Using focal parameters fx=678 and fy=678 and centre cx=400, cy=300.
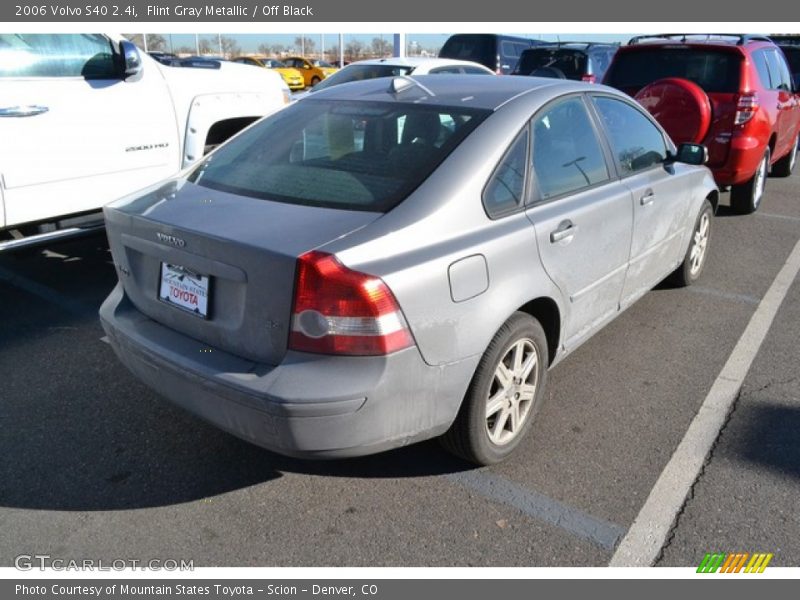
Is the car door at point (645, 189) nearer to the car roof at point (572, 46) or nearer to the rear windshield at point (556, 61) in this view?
the rear windshield at point (556, 61)

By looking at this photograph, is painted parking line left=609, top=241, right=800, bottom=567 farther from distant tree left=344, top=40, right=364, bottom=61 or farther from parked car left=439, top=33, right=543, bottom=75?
distant tree left=344, top=40, right=364, bottom=61

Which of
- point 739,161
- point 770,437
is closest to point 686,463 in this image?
point 770,437

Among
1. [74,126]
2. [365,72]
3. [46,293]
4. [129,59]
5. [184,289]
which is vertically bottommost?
[46,293]

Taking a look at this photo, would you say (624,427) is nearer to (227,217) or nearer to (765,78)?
(227,217)

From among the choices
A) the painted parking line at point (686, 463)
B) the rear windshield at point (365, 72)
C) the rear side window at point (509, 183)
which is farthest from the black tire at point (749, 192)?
the rear side window at point (509, 183)

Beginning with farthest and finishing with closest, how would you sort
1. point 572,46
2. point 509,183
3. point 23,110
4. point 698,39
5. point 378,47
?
point 378,47 → point 572,46 → point 698,39 → point 23,110 → point 509,183

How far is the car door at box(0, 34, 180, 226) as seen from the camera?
415 centimetres

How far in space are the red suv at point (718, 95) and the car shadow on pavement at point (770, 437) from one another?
12.7 ft

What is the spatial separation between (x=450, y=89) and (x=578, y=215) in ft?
2.89

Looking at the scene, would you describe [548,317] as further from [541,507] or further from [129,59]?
[129,59]

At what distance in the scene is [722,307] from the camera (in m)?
4.87

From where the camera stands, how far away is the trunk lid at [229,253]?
7.74ft

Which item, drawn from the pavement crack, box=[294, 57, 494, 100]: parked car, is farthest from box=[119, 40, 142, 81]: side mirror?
box=[294, 57, 494, 100]: parked car

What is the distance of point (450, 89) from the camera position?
3330 mm
